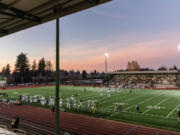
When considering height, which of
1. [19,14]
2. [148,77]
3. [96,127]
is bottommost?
[96,127]

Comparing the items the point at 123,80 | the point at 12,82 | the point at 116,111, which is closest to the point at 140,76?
the point at 123,80

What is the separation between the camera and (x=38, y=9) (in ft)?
17.7

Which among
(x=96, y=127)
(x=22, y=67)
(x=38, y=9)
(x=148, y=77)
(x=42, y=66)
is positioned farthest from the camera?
(x=42, y=66)

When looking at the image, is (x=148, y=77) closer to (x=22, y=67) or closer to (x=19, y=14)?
(x=19, y=14)

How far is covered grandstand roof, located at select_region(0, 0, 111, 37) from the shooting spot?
15.8 ft

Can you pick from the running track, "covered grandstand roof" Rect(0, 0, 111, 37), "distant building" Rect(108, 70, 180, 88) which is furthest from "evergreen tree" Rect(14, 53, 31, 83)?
"covered grandstand roof" Rect(0, 0, 111, 37)

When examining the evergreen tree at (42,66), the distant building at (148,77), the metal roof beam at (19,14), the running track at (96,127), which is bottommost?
the running track at (96,127)

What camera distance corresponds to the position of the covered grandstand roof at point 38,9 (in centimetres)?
482

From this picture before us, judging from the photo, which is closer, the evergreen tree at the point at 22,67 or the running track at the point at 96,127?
the running track at the point at 96,127

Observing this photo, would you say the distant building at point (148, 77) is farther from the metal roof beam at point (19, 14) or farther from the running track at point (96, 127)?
the metal roof beam at point (19, 14)

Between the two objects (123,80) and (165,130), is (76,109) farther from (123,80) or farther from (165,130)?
(123,80)

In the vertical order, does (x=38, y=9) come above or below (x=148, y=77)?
above

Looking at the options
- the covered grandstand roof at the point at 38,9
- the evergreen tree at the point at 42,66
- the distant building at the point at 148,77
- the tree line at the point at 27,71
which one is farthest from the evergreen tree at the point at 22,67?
the covered grandstand roof at the point at 38,9

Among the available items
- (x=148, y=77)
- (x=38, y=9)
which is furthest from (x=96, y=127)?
(x=148, y=77)
